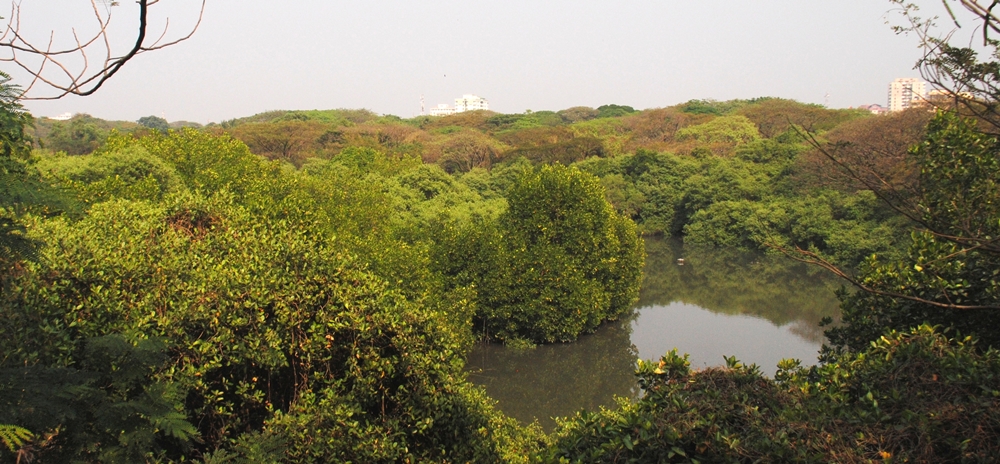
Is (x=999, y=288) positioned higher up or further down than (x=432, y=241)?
higher up

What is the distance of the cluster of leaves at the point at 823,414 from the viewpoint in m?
3.03

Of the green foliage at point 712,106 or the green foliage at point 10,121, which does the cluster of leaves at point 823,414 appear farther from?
the green foliage at point 712,106

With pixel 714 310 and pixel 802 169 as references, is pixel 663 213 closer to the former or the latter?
pixel 802 169

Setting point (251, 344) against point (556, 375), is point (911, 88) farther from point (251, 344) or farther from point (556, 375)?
point (556, 375)

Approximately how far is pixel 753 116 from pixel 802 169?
1942 cm

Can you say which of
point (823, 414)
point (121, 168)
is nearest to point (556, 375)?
point (121, 168)

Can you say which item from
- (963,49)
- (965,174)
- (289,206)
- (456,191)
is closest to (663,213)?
(456,191)

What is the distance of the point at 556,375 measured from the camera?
42.3 ft

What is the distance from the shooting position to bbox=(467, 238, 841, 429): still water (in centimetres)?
1216

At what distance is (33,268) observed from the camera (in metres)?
5.41

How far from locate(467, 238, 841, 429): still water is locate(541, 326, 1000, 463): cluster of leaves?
4.23 metres

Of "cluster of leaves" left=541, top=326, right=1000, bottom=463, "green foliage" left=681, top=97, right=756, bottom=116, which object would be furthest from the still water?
"green foliage" left=681, top=97, right=756, bottom=116

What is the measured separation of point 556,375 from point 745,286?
10323 millimetres

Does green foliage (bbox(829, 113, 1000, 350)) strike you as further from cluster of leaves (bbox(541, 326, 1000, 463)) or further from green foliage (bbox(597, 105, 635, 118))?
green foliage (bbox(597, 105, 635, 118))
